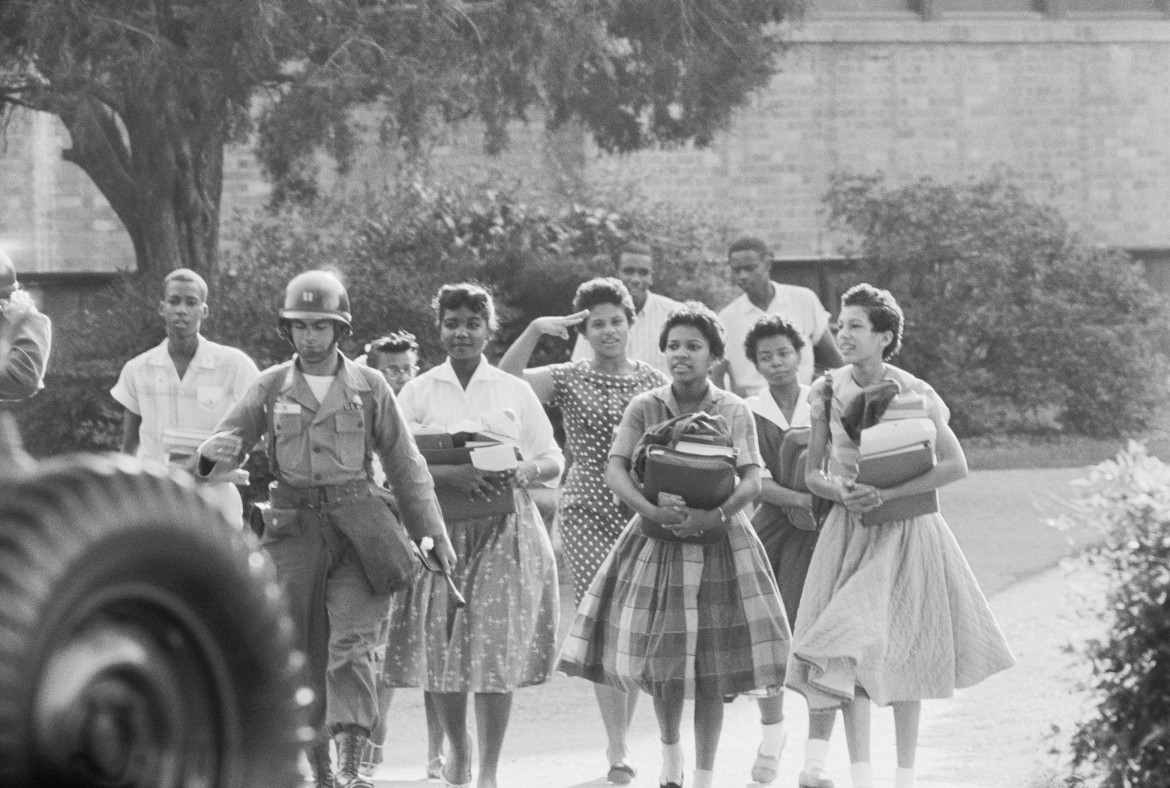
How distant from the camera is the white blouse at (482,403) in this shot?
809 centimetres

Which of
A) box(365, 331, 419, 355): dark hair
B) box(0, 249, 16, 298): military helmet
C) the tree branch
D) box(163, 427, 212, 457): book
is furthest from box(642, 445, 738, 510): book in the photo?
the tree branch

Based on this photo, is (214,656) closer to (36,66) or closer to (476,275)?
(36,66)

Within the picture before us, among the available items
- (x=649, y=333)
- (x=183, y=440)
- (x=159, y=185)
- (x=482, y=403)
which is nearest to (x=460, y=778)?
(x=482, y=403)

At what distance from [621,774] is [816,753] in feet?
3.09

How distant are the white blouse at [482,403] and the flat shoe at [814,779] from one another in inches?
63.9

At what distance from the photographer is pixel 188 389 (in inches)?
338

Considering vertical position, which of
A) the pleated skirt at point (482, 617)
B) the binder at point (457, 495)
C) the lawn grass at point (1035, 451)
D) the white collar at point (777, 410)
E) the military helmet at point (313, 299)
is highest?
the military helmet at point (313, 299)

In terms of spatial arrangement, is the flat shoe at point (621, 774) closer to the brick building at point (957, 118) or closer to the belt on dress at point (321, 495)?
the belt on dress at point (321, 495)

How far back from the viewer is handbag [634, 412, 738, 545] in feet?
24.2

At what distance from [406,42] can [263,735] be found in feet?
37.6

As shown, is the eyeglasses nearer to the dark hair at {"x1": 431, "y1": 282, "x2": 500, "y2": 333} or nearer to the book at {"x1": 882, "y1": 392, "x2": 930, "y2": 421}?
the dark hair at {"x1": 431, "y1": 282, "x2": 500, "y2": 333}

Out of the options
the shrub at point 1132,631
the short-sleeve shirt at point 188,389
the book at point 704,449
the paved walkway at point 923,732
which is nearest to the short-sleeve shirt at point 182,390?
the short-sleeve shirt at point 188,389

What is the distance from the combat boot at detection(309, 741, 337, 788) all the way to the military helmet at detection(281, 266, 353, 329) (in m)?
1.52

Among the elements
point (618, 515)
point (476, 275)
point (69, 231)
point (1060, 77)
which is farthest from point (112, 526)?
point (1060, 77)
